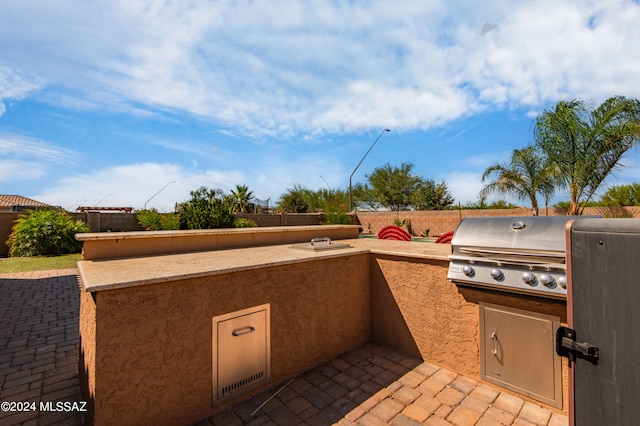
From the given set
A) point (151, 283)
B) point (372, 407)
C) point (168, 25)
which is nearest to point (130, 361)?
point (151, 283)

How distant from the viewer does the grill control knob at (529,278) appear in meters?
2.59

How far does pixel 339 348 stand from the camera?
3857mm

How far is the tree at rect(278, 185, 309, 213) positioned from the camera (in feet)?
112

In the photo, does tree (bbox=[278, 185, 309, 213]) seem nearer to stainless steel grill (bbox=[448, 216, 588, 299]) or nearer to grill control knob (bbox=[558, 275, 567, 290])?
stainless steel grill (bbox=[448, 216, 588, 299])

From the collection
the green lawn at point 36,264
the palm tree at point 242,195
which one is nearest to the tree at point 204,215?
the green lawn at point 36,264

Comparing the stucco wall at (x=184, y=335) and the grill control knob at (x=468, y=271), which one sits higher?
the grill control knob at (x=468, y=271)

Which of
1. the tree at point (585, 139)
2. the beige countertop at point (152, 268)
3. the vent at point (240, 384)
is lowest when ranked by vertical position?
the vent at point (240, 384)

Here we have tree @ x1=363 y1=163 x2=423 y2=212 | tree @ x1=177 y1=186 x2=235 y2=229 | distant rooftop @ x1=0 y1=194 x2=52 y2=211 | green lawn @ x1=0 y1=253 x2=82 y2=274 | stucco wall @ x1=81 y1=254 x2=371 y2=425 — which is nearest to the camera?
stucco wall @ x1=81 y1=254 x2=371 y2=425

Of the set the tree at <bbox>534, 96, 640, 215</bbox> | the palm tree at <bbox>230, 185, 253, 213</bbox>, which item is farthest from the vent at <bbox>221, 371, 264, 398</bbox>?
the palm tree at <bbox>230, 185, 253, 213</bbox>

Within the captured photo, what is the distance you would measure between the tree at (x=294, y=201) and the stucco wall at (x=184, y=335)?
98.7 ft

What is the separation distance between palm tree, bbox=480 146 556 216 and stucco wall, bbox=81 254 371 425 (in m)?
15.5

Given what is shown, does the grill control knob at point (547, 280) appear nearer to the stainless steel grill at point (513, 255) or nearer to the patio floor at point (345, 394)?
the stainless steel grill at point (513, 255)

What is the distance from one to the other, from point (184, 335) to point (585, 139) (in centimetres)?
1682

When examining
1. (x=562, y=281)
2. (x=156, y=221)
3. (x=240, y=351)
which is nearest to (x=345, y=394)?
(x=240, y=351)
